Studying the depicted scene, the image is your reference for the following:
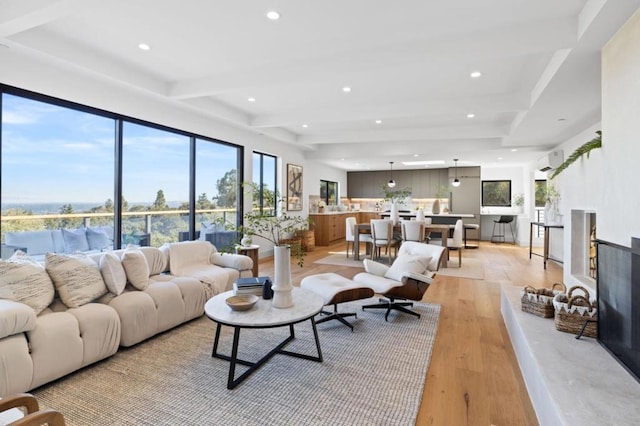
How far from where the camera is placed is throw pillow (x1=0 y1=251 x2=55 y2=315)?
2.31 meters

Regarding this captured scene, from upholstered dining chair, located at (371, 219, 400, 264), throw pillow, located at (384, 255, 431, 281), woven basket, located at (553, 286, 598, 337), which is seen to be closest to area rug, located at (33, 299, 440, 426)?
throw pillow, located at (384, 255, 431, 281)

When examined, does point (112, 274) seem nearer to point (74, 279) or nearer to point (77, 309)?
point (74, 279)

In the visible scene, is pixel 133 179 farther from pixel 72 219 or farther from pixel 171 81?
pixel 171 81

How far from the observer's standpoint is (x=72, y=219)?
12.6 feet

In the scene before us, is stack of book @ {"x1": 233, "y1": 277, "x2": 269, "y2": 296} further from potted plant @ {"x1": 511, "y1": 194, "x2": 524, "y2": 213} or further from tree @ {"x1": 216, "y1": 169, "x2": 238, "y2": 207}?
potted plant @ {"x1": 511, "y1": 194, "x2": 524, "y2": 213}

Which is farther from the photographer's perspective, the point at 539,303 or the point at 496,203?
the point at 496,203

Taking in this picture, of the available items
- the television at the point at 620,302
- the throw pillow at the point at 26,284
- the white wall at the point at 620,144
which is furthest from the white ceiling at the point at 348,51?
the throw pillow at the point at 26,284

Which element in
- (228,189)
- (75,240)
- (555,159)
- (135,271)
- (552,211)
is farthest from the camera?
(555,159)

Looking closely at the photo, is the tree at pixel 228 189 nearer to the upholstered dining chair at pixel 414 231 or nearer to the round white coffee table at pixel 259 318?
the upholstered dining chair at pixel 414 231

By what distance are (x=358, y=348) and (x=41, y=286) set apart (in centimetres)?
252

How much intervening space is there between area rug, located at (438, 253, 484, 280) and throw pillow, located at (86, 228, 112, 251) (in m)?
5.16

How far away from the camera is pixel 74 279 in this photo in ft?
8.73

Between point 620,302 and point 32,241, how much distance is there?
Result: 5.03m

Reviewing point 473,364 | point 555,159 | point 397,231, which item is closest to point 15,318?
point 473,364
